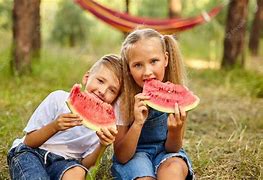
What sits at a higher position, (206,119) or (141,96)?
(141,96)

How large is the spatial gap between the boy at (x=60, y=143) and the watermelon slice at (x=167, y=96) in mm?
224

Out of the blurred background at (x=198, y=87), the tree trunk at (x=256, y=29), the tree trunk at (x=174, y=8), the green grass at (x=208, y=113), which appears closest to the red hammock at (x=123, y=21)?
the blurred background at (x=198, y=87)

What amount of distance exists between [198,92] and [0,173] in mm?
3739

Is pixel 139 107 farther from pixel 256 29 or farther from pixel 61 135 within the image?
pixel 256 29

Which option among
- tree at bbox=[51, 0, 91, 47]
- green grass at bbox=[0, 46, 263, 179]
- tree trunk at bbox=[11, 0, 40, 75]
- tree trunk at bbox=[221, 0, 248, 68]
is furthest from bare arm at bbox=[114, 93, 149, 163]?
tree at bbox=[51, 0, 91, 47]

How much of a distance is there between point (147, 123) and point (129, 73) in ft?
0.95

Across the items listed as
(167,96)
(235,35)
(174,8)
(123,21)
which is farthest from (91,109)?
(174,8)

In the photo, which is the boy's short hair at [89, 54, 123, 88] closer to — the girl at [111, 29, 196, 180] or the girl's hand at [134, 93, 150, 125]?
the girl at [111, 29, 196, 180]

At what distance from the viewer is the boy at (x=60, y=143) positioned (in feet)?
8.18

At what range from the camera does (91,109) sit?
8.21 feet

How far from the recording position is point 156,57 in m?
2.61

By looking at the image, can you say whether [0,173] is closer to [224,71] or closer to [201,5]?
[224,71]

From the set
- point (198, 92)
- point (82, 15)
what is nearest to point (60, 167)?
point (198, 92)

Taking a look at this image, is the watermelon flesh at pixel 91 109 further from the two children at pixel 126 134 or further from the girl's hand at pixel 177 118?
the girl's hand at pixel 177 118
